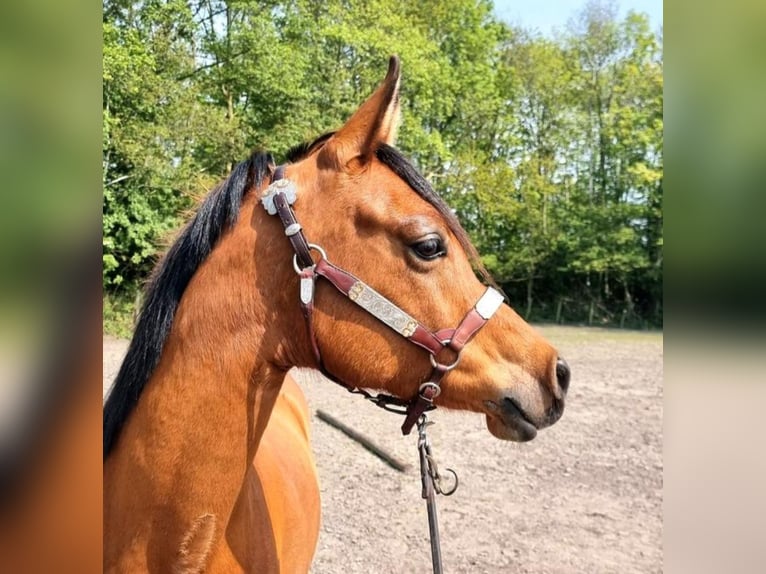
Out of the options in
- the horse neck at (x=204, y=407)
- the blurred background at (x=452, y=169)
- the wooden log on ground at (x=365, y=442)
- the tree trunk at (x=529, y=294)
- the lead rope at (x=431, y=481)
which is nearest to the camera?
the blurred background at (x=452, y=169)

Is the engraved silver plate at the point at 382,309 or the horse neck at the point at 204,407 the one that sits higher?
the engraved silver plate at the point at 382,309

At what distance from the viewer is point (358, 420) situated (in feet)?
24.8

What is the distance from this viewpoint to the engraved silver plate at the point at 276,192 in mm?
1425

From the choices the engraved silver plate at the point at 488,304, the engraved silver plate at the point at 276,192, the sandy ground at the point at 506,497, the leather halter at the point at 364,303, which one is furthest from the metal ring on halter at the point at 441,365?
the sandy ground at the point at 506,497

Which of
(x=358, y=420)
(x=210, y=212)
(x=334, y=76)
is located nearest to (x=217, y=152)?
(x=334, y=76)

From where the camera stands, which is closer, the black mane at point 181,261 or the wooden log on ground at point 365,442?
the black mane at point 181,261

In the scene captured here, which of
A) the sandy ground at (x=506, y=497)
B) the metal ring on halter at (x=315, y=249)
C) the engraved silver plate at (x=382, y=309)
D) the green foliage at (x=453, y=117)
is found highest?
the green foliage at (x=453, y=117)

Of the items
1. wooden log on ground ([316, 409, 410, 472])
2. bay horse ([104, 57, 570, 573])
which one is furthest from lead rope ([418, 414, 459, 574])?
wooden log on ground ([316, 409, 410, 472])

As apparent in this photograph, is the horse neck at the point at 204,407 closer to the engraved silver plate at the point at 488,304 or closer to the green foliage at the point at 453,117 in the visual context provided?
the engraved silver plate at the point at 488,304

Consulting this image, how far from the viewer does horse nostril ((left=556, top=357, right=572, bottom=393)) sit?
1.52 metres

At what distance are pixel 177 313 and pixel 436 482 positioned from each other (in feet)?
3.52

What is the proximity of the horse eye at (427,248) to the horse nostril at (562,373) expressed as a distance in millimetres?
458

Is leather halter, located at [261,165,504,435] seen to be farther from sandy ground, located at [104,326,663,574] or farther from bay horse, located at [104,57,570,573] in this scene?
sandy ground, located at [104,326,663,574]
